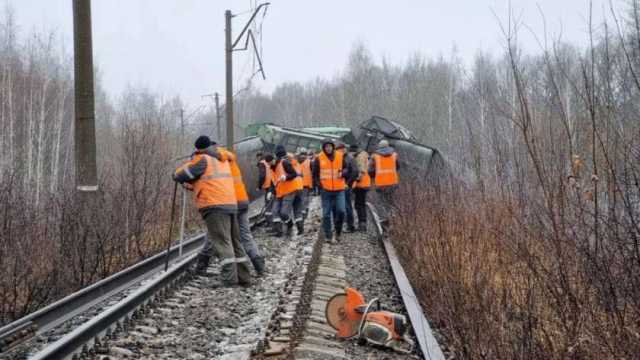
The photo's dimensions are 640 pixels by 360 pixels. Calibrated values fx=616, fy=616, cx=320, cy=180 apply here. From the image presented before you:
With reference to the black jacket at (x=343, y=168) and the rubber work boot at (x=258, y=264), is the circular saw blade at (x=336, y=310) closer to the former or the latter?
the rubber work boot at (x=258, y=264)

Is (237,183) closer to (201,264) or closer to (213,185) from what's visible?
(213,185)

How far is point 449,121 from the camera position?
60000 mm

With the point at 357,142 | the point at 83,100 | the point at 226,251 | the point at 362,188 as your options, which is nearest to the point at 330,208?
→ the point at 362,188

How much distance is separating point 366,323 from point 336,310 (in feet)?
1.31

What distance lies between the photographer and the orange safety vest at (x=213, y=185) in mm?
7324

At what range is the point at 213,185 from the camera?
7.36 m

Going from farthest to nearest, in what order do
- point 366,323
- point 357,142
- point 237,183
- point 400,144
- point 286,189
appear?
point 357,142 < point 400,144 < point 286,189 < point 237,183 < point 366,323

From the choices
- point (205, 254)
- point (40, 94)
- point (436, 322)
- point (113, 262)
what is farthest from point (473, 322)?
point (40, 94)

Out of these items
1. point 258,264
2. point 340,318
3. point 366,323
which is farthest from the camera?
point 258,264

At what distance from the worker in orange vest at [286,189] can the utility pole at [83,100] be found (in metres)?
4.58

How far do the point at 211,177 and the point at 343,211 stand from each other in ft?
16.0

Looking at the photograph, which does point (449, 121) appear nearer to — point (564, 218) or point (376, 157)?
point (376, 157)

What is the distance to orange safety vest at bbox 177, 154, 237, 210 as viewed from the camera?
7.32 metres

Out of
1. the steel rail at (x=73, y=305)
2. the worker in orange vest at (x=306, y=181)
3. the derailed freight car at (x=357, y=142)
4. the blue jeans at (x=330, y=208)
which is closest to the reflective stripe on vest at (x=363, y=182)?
the blue jeans at (x=330, y=208)
